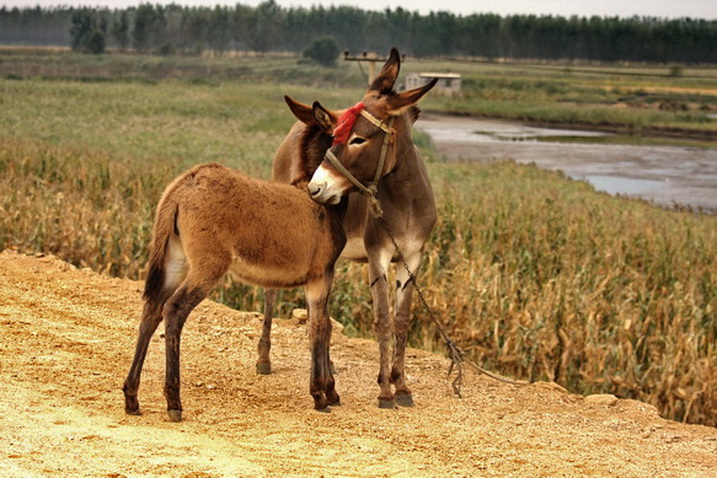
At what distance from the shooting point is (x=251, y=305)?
12.1 metres

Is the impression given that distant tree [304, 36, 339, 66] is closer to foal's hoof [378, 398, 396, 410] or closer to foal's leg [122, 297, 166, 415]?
foal's hoof [378, 398, 396, 410]

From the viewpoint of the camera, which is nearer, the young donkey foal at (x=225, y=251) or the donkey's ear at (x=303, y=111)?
the young donkey foal at (x=225, y=251)

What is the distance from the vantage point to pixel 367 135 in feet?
23.3

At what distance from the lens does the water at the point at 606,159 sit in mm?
36781

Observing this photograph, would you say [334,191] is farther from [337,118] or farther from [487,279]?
[487,279]

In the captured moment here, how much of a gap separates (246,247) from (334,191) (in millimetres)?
798

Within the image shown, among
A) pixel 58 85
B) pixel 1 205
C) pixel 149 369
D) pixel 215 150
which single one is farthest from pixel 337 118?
pixel 58 85

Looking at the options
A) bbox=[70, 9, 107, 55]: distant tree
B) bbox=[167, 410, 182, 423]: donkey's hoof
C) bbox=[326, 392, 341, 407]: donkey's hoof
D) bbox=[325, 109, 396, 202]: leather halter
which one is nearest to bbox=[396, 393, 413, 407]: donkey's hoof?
bbox=[326, 392, 341, 407]: donkey's hoof

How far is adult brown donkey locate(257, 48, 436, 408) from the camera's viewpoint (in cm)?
707

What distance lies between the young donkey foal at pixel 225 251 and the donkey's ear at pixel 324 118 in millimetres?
565

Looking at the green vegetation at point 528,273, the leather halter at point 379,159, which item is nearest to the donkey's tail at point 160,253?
the leather halter at point 379,159

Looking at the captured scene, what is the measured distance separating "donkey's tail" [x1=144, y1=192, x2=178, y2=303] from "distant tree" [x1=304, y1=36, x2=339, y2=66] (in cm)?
12918

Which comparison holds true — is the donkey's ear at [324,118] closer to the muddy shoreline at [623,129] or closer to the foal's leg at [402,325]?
the foal's leg at [402,325]

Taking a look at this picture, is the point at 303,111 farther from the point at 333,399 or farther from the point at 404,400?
the point at 404,400
